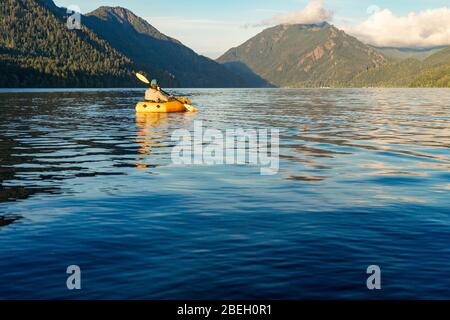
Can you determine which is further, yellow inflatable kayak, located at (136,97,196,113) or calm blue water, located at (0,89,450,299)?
yellow inflatable kayak, located at (136,97,196,113)

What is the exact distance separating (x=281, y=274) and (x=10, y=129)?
36911 mm

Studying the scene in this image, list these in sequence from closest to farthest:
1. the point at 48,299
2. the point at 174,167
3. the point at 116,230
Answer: the point at 48,299
the point at 116,230
the point at 174,167

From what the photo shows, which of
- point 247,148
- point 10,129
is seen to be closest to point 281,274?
point 247,148

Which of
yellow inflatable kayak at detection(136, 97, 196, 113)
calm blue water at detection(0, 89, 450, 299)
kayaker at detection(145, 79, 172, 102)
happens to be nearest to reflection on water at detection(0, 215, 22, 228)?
calm blue water at detection(0, 89, 450, 299)

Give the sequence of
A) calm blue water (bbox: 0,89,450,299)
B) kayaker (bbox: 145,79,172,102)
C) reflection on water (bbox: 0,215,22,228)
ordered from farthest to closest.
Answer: kayaker (bbox: 145,79,172,102), reflection on water (bbox: 0,215,22,228), calm blue water (bbox: 0,89,450,299)

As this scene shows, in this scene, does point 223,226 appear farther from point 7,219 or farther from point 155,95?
point 155,95

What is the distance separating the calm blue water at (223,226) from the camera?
9.70 m

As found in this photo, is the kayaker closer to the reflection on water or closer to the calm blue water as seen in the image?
the calm blue water

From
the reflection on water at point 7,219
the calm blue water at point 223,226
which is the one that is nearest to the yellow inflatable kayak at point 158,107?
the calm blue water at point 223,226

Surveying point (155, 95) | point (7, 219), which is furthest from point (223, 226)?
point (155, 95)

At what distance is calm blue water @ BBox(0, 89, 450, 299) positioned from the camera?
9.70 m

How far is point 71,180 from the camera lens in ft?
67.3

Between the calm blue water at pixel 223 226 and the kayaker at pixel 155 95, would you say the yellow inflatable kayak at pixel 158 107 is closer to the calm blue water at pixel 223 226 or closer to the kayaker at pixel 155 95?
the kayaker at pixel 155 95
